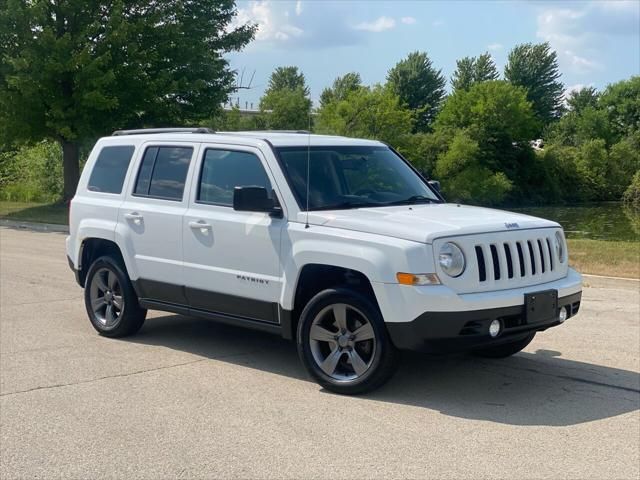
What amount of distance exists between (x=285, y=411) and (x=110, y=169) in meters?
3.66

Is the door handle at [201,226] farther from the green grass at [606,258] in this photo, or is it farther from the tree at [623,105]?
the tree at [623,105]

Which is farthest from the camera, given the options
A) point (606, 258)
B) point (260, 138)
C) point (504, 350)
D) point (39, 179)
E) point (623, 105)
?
point (623, 105)

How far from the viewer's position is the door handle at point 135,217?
757cm

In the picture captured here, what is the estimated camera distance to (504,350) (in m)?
7.13

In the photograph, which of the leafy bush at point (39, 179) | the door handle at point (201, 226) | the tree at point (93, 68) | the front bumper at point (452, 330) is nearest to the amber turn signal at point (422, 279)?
the front bumper at point (452, 330)

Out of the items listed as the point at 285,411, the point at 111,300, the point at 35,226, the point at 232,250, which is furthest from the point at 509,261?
the point at 35,226

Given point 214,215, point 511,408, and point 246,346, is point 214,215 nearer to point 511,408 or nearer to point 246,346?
point 246,346

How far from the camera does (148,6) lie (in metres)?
28.1

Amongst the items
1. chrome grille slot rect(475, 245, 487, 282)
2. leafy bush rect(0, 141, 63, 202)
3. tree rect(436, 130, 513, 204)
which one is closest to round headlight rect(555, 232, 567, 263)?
chrome grille slot rect(475, 245, 487, 282)

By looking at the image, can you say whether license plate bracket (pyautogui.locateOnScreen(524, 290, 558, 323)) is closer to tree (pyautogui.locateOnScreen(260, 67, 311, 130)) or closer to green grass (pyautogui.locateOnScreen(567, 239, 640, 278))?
green grass (pyautogui.locateOnScreen(567, 239, 640, 278))

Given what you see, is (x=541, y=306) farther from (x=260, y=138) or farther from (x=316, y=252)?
(x=260, y=138)

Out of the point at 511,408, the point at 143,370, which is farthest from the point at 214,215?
the point at 511,408

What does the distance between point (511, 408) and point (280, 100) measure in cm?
3374

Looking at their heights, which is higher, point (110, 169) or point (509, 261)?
point (110, 169)
